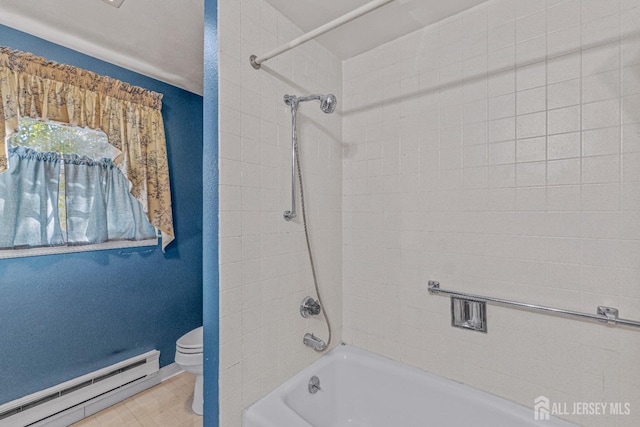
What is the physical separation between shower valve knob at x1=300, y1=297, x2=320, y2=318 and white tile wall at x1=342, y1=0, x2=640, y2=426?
1.13ft

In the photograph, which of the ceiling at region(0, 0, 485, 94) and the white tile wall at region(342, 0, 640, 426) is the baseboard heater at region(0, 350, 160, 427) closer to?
the white tile wall at region(342, 0, 640, 426)

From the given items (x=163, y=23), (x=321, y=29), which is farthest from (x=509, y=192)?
(x=163, y=23)

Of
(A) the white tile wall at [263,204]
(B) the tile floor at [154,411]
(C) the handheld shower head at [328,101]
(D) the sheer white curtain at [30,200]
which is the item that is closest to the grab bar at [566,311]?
(A) the white tile wall at [263,204]

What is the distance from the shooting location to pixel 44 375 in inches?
72.7

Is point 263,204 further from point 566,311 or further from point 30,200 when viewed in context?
point 30,200

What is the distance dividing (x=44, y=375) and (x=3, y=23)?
2.17 m

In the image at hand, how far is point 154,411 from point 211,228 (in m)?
1.78

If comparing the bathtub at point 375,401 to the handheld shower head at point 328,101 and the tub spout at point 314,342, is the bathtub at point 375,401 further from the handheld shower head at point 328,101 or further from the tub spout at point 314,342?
the handheld shower head at point 328,101

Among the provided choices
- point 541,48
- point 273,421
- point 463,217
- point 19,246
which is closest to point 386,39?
point 541,48

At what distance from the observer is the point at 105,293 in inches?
82.3

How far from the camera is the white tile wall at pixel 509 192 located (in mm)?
1106

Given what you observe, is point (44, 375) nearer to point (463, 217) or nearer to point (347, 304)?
point (347, 304)

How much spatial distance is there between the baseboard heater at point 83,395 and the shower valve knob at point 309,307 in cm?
159

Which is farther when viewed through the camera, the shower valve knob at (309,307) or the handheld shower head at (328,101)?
the shower valve knob at (309,307)
